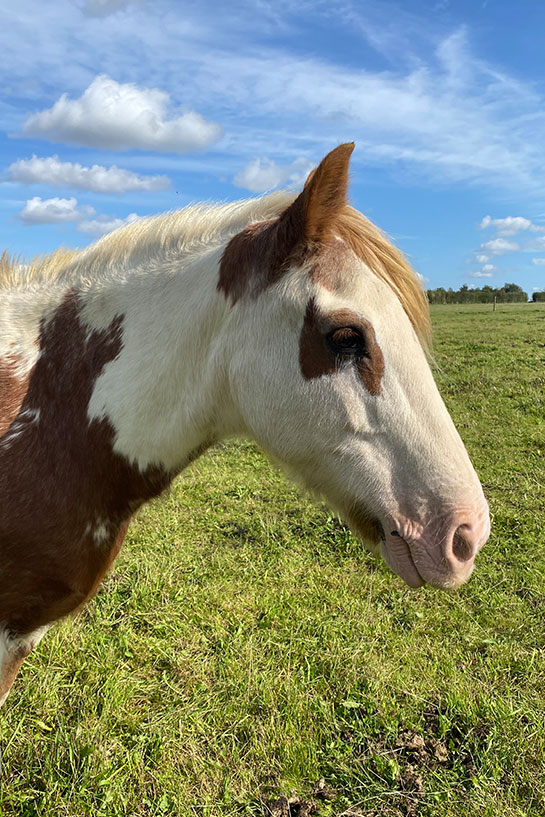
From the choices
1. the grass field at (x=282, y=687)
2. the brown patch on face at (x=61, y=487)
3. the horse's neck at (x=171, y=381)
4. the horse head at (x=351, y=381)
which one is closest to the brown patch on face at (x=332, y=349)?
the horse head at (x=351, y=381)

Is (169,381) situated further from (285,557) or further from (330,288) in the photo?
(285,557)

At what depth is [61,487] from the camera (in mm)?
2123

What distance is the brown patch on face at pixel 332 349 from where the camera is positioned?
1913 millimetres

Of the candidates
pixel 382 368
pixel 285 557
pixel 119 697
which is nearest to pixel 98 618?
pixel 119 697

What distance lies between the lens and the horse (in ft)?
6.24

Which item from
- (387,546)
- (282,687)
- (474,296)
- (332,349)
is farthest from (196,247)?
(474,296)

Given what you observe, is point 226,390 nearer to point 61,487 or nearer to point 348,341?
point 348,341

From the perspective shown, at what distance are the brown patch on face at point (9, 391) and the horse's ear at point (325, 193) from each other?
126 cm

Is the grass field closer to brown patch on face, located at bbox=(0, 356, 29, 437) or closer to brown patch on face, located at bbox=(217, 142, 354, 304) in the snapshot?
brown patch on face, located at bbox=(0, 356, 29, 437)

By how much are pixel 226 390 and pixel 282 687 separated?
207 cm

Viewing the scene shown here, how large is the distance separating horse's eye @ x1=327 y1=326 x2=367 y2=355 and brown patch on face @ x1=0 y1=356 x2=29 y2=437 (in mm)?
1241

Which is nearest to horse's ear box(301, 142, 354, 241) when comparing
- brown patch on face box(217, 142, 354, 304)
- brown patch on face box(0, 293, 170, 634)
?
brown patch on face box(217, 142, 354, 304)

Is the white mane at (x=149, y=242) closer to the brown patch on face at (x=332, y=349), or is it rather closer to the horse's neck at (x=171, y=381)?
the horse's neck at (x=171, y=381)

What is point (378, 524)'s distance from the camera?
6.61 feet
